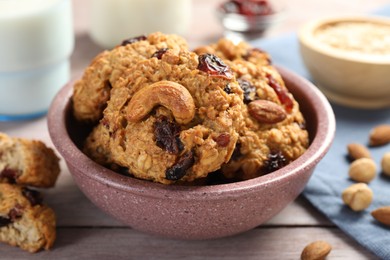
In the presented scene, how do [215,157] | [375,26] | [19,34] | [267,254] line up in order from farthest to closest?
[375,26] < [19,34] < [267,254] < [215,157]

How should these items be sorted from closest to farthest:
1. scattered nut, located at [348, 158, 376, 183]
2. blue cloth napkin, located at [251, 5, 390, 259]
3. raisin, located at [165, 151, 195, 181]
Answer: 1. raisin, located at [165, 151, 195, 181]
2. blue cloth napkin, located at [251, 5, 390, 259]
3. scattered nut, located at [348, 158, 376, 183]

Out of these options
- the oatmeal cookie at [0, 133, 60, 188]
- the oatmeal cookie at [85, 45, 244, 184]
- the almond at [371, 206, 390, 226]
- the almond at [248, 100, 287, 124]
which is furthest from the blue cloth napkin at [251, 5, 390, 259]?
the oatmeal cookie at [0, 133, 60, 188]

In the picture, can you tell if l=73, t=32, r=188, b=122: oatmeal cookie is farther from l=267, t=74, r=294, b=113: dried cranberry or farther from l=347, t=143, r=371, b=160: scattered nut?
l=347, t=143, r=371, b=160: scattered nut

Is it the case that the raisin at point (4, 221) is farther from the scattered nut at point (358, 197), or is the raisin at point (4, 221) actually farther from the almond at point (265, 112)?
the scattered nut at point (358, 197)

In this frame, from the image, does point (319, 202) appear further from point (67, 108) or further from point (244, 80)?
point (67, 108)

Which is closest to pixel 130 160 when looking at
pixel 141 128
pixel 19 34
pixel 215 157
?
pixel 141 128
